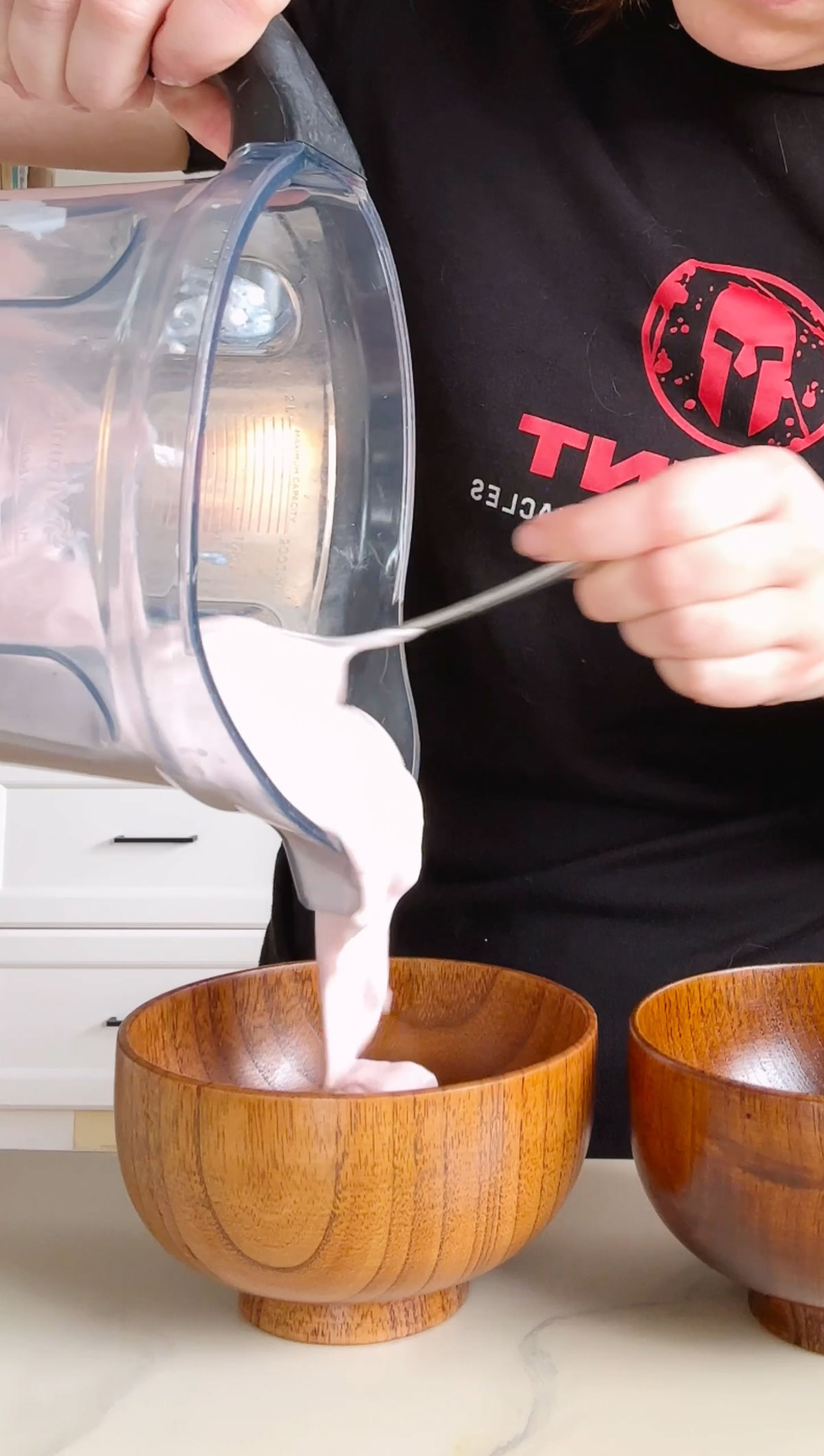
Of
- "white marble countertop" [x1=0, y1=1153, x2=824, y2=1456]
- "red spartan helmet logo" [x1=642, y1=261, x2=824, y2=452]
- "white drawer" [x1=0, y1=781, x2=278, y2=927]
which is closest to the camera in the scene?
"white marble countertop" [x1=0, y1=1153, x2=824, y2=1456]

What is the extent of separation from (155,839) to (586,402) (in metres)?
1.22

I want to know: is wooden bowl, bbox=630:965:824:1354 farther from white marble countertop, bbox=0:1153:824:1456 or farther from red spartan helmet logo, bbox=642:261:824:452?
red spartan helmet logo, bbox=642:261:824:452

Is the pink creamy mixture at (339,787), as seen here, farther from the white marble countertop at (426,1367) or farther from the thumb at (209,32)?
the thumb at (209,32)

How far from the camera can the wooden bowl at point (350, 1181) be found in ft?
1.80

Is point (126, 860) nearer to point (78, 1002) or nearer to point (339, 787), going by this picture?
point (78, 1002)

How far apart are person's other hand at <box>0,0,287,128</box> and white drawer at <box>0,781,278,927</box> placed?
131 cm

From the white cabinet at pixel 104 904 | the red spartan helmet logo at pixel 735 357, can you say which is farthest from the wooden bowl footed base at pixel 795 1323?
the white cabinet at pixel 104 904

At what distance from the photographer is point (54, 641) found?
0.55m

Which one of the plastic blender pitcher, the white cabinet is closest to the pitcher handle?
the plastic blender pitcher

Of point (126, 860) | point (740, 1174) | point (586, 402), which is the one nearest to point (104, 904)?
point (126, 860)

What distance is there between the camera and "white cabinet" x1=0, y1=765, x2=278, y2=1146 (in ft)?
6.42

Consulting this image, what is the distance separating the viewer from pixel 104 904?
1979 millimetres

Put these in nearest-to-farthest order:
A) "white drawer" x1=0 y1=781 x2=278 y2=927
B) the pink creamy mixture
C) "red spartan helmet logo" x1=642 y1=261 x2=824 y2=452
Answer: the pink creamy mixture < "red spartan helmet logo" x1=642 y1=261 x2=824 y2=452 < "white drawer" x1=0 y1=781 x2=278 y2=927

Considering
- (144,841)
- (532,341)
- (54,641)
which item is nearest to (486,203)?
(532,341)
